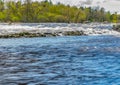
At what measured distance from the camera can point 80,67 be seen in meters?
31.4

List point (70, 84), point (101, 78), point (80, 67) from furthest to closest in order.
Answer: point (80, 67) < point (101, 78) < point (70, 84)

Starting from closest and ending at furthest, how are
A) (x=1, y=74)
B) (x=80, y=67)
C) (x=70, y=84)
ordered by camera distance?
(x=70, y=84), (x=1, y=74), (x=80, y=67)

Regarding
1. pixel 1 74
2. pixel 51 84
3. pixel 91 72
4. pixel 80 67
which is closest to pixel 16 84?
pixel 51 84

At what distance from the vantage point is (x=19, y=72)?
28.8m

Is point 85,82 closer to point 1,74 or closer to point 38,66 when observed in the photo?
point 1,74

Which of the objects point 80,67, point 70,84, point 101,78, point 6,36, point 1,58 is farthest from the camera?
point 6,36

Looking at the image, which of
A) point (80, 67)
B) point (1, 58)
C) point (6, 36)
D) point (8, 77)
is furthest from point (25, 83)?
point (6, 36)

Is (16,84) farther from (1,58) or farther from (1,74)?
(1,58)

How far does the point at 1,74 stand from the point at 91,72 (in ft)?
22.4

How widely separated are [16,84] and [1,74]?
4.36 m

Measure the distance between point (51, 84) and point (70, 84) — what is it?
1215mm

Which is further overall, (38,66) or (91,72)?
(38,66)

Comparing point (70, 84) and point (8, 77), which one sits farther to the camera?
point (8, 77)

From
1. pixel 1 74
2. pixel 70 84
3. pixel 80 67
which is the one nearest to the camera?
pixel 70 84
